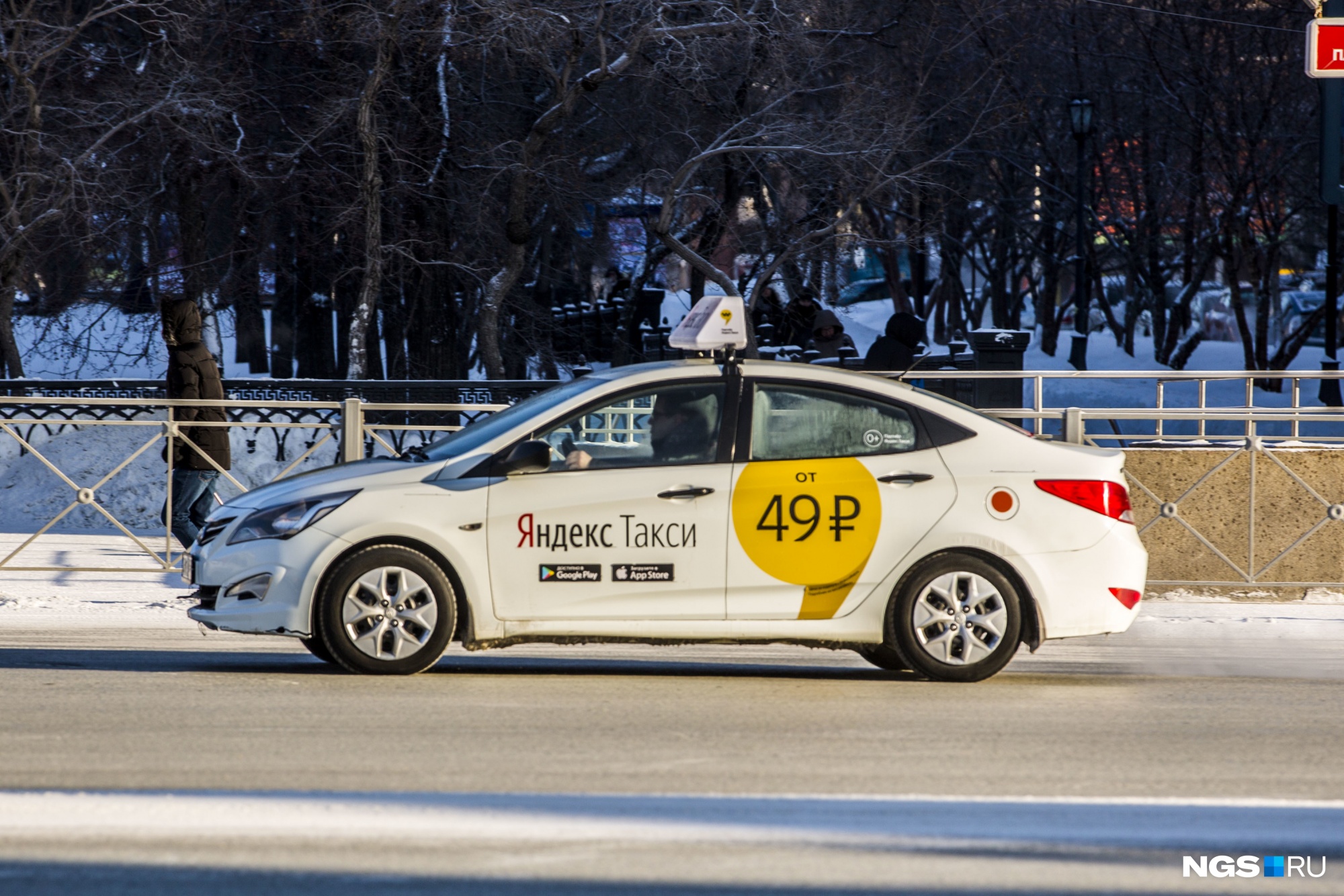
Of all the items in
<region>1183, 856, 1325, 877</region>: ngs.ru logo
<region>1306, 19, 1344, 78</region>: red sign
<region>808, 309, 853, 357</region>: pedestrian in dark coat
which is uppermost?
<region>1306, 19, 1344, 78</region>: red sign

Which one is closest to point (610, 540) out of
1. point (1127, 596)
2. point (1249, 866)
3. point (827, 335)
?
point (1127, 596)

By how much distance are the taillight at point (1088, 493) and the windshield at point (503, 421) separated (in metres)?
2.24

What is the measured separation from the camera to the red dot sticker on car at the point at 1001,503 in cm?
770

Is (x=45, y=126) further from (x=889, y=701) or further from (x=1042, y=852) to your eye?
(x=1042, y=852)

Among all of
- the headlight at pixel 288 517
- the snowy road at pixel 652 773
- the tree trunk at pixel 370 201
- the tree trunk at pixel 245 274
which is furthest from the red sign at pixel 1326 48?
the tree trunk at pixel 245 274

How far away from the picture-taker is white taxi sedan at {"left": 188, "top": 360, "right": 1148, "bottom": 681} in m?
7.53

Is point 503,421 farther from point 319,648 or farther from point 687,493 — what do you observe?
point 319,648

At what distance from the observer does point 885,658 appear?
8.29 m

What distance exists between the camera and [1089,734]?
22.0 feet

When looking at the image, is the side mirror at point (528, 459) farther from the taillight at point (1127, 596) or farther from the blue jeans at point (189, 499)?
the blue jeans at point (189, 499)

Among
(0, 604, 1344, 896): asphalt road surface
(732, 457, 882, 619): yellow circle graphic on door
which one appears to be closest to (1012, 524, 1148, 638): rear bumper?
(0, 604, 1344, 896): asphalt road surface

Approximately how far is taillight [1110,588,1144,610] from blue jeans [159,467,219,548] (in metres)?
6.67

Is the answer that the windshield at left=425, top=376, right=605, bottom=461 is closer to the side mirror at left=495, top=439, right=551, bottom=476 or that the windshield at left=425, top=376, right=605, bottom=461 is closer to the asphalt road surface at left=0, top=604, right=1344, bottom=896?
the side mirror at left=495, top=439, right=551, bottom=476

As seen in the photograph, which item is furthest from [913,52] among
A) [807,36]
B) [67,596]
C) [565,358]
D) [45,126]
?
[67,596]
